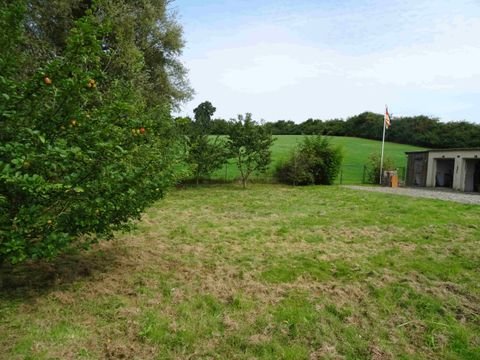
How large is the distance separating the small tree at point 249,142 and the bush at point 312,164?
1966 millimetres

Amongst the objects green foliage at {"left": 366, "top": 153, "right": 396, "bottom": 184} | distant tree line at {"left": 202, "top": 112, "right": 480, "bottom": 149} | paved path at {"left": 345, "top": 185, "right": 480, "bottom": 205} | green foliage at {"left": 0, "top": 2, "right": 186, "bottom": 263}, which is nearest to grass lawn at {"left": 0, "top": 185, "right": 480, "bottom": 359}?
green foliage at {"left": 0, "top": 2, "right": 186, "bottom": 263}

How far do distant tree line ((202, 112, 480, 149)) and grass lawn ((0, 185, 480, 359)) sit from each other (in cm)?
2842

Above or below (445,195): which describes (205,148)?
above

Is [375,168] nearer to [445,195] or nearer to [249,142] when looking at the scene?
[445,195]

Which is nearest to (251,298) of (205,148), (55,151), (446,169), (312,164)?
(55,151)

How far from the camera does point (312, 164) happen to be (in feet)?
50.1

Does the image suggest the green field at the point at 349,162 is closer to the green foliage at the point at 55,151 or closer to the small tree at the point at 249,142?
the small tree at the point at 249,142

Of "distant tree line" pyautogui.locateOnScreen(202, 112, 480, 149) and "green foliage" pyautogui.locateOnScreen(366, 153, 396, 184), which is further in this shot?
"distant tree line" pyautogui.locateOnScreen(202, 112, 480, 149)

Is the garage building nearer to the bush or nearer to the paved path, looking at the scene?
the paved path

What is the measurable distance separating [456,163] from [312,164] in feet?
22.9

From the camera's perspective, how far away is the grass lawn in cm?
226

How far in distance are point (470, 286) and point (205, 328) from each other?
2823 millimetres

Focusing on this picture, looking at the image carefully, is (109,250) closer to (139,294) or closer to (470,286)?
(139,294)

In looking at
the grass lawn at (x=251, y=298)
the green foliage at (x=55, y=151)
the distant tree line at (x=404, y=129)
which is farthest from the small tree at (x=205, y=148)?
the distant tree line at (x=404, y=129)
